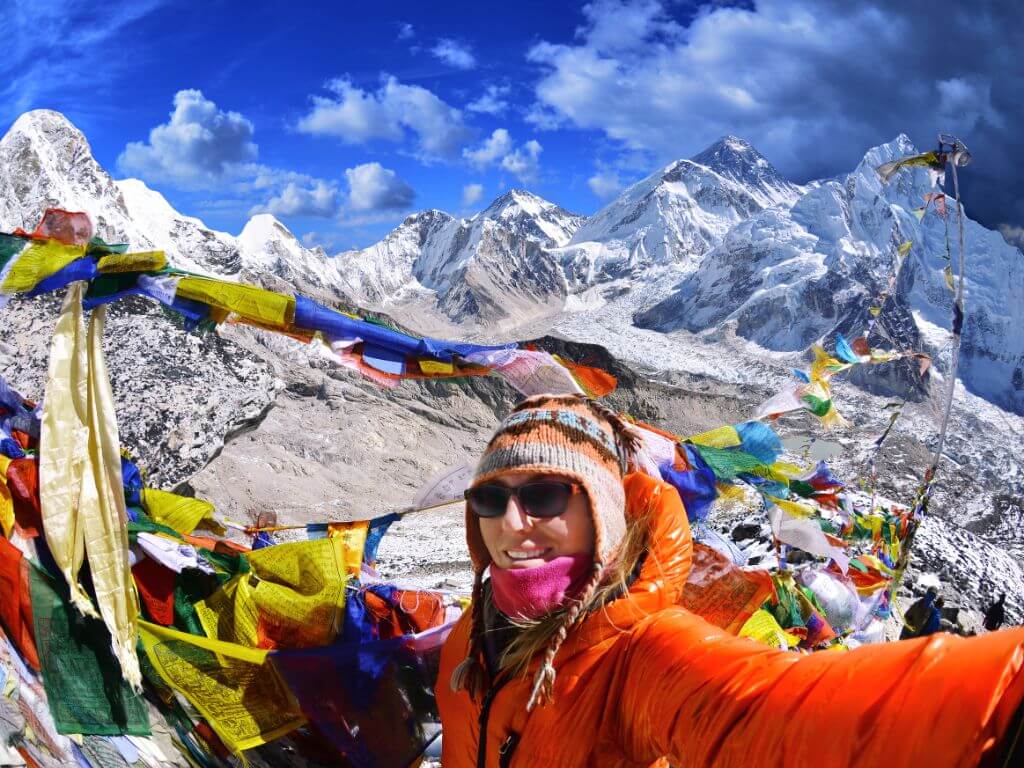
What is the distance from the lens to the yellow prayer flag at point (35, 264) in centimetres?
262

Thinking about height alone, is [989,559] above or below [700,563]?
below

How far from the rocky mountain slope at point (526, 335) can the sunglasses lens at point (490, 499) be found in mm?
2634

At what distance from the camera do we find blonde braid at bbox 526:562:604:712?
1.53m

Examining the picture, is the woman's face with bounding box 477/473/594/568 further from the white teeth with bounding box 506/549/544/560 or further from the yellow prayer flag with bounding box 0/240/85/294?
the yellow prayer flag with bounding box 0/240/85/294

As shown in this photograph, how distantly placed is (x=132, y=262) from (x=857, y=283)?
11881 cm

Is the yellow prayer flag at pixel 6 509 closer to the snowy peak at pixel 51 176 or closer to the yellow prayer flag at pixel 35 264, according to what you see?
the yellow prayer flag at pixel 35 264

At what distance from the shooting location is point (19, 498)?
255 centimetres

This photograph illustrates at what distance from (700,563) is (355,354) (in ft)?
5.38

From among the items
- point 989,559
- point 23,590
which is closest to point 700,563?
point 23,590

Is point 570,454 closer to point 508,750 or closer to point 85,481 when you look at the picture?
point 508,750

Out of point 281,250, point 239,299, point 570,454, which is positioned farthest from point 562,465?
point 281,250

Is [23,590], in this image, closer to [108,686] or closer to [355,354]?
[108,686]

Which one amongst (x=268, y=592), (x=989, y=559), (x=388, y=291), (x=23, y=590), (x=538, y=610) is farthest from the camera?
(x=388, y=291)

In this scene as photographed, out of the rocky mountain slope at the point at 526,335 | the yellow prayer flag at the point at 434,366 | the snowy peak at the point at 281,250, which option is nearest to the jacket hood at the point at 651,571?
the yellow prayer flag at the point at 434,366
